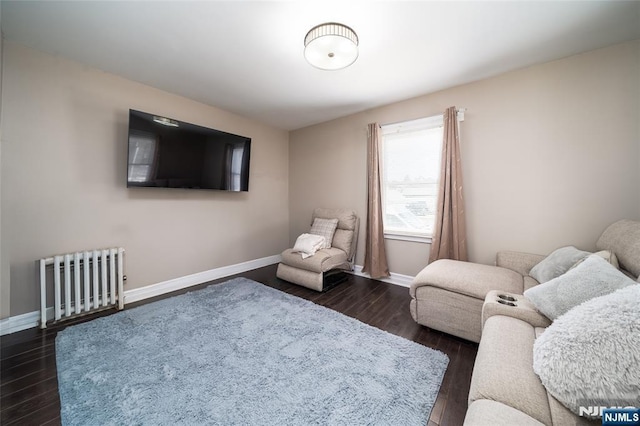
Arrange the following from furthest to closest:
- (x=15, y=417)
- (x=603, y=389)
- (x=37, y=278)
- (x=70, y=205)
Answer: (x=70, y=205) < (x=37, y=278) < (x=15, y=417) < (x=603, y=389)

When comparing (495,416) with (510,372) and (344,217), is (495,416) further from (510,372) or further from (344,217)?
(344,217)

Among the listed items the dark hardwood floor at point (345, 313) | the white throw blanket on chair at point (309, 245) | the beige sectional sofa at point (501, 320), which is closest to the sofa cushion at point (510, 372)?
the beige sectional sofa at point (501, 320)

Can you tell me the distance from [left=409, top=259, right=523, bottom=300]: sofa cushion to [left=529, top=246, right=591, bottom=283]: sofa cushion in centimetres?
17

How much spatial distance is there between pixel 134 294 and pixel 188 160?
1.72m

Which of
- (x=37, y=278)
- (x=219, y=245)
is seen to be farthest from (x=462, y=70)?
(x=37, y=278)

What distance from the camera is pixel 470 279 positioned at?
1920 mm

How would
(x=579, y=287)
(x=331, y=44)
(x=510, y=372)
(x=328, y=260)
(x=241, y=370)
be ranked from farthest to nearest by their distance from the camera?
1. (x=328, y=260)
2. (x=331, y=44)
3. (x=241, y=370)
4. (x=579, y=287)
5. (x=510, y=372)

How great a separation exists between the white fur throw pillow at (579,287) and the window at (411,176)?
1.64 metres

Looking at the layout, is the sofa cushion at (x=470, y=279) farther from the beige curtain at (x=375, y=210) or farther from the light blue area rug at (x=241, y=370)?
the beige curtain at (x=375, y=210)

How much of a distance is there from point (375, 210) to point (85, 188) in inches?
134

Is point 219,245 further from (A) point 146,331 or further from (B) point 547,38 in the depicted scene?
(B) point 547,38

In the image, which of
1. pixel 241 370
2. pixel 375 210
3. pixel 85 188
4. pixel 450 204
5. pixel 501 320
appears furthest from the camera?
pixel 375 210

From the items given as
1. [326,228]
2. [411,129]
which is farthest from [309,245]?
[411,129]

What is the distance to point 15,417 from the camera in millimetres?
1206
